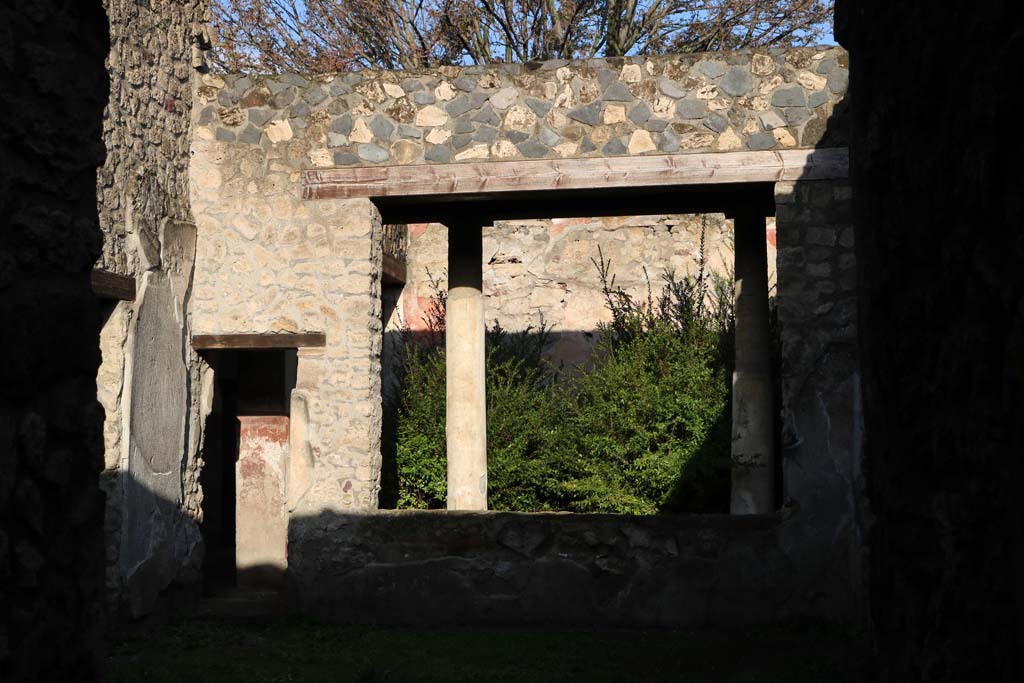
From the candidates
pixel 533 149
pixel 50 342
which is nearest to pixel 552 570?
pixel 533 149

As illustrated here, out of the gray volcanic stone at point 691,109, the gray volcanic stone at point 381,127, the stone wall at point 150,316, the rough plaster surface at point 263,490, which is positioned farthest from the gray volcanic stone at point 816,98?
the rough plaster surface at point 263,490

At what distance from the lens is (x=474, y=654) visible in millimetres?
5680

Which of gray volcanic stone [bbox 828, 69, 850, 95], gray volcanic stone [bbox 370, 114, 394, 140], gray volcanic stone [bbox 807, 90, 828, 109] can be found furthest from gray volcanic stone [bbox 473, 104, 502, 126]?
gray volcanic stone [bbox 828, 69, 850, 95]

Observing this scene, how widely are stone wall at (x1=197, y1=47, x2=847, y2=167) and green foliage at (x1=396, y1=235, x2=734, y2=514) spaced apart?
2.82m

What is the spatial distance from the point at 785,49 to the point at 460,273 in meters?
2.60

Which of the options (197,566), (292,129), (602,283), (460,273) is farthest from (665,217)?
(197,566)

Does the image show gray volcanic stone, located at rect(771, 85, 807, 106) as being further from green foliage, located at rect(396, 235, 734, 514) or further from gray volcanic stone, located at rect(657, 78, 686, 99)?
green foliage, located at rect(396, 235, 734, 514)

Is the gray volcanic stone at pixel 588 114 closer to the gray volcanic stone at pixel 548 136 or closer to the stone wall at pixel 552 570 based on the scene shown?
the gray volcanic stone at pixel 548 136

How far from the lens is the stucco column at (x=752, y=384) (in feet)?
24.8

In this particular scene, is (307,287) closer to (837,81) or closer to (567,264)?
(837,81)

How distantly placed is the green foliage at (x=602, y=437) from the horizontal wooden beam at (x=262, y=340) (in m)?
2.39

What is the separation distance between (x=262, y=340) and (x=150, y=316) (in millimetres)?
720

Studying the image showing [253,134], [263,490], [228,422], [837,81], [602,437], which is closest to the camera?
[837,81]

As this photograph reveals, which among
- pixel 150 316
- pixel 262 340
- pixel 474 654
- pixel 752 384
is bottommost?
pixel 474 654
